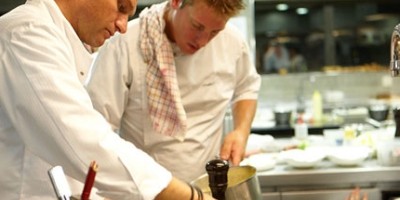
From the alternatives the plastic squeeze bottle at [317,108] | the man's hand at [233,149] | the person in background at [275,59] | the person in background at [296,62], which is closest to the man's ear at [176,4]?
the man's hand at [233,149]

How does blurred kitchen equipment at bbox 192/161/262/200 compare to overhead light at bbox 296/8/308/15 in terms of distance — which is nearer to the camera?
blurred kitchen equipment at bbox 192/161/262/200

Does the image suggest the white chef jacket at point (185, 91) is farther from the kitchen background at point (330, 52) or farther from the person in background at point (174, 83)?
the kitchen background at point (330, 52)

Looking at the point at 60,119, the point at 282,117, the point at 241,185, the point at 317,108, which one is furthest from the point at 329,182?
the point at 317,108

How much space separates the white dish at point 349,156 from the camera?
2.14 meters

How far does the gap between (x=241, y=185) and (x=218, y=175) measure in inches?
6.7

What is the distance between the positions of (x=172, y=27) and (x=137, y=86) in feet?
0.78

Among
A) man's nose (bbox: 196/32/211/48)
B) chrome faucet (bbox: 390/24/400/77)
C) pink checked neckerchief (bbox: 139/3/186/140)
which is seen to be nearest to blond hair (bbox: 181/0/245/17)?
man's nose (bbox: 196/32/211/48)

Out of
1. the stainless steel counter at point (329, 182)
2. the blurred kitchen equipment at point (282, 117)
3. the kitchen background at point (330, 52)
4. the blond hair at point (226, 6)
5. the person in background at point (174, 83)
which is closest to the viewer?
the blond hair at point (226, 6)

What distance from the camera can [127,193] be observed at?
2.78ft

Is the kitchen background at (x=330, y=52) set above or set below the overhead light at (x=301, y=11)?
below

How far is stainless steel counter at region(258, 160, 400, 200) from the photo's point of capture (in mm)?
2068

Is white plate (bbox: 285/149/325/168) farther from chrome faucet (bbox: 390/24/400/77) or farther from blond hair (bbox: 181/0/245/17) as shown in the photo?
chrome faucet (bbox: 390/24/400/77)

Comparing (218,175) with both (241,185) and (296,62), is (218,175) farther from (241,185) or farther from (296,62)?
(296,62)

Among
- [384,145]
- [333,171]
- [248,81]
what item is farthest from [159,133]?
[384,145]
